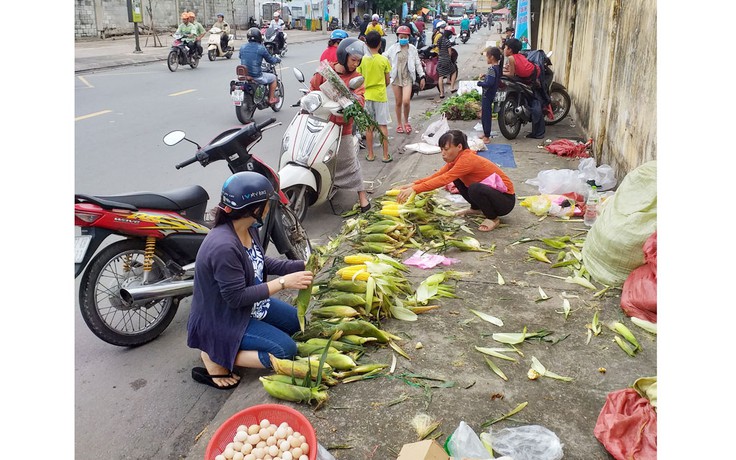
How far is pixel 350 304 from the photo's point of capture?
385cm

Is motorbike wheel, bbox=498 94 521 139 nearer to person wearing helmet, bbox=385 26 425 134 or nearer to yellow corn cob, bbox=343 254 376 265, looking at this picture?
person wearing helmet, bbox=385 26 425 134

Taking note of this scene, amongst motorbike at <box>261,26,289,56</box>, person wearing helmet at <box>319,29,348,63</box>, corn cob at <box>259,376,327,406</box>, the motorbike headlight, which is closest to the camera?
corn cob at <box>259,376,327,406</box>

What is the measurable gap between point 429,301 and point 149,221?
202 centimetres

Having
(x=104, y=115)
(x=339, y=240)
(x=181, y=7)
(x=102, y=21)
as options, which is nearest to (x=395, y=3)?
(x=181, y=7)

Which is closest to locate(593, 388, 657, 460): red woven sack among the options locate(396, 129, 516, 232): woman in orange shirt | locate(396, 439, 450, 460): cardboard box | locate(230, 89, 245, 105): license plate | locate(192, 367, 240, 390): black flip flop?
locate(396, 439, 450, 460): cardboard box

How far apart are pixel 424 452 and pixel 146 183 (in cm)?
565

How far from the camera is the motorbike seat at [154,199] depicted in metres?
3.64

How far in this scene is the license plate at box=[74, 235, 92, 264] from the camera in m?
3.54

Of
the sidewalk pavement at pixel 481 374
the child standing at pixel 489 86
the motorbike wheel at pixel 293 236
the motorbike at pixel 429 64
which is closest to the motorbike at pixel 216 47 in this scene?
the motorbike at pixel 429 64

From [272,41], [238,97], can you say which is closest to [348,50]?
[238,97]

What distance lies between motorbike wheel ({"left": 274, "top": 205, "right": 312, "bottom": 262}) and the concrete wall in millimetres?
3229

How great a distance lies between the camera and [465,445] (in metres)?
2.58

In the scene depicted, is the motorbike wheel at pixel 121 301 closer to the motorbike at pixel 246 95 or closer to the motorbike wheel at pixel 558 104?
the motorbike at pixel 246 95

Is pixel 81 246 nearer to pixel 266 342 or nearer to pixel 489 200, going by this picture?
pixel 266 342
